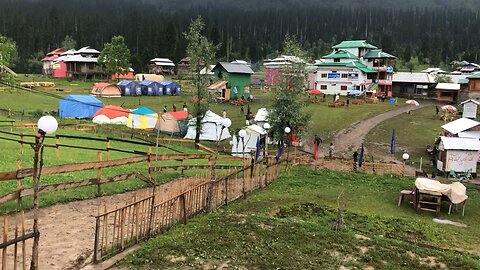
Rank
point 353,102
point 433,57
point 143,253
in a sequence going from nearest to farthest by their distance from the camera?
point 143,253 → point 353,102 → point 433,57

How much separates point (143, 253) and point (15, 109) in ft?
127

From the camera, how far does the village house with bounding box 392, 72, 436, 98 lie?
240ft

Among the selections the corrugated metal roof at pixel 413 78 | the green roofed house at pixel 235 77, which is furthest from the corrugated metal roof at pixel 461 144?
the corrugated metal roof at pixel 413 78

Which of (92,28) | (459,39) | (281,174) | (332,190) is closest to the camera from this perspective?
(332,190)

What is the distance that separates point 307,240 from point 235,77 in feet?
167

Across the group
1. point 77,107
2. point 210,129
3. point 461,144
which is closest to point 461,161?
point 461,144

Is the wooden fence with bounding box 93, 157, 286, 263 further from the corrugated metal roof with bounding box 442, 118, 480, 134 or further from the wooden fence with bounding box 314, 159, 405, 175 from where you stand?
the corrugated metal roof with bounding box 442, 118, 480, 134

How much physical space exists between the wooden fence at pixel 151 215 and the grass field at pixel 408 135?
22709 mm

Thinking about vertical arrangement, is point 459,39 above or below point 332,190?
above

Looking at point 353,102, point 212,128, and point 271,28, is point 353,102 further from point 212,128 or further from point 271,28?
point 271,28

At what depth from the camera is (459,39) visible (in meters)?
166

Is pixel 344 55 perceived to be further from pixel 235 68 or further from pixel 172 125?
pixel 172 125

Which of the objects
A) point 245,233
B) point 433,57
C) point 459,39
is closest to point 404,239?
point 245,233

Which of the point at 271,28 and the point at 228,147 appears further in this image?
the point at 271,28
